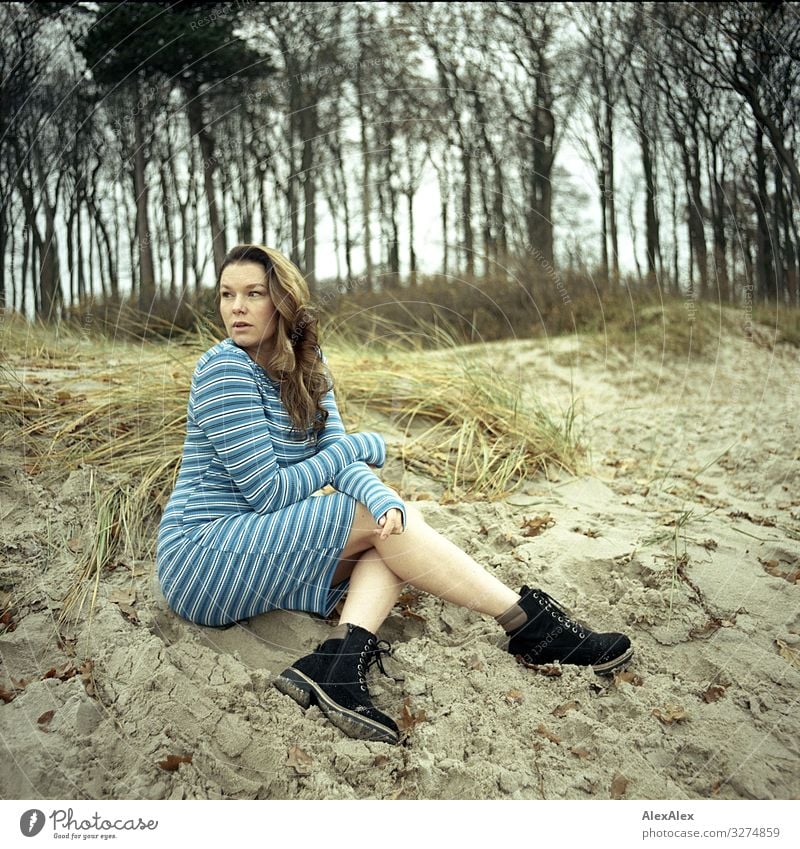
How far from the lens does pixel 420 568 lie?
2.18 m

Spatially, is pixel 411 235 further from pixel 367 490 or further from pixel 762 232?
pixel 367 490

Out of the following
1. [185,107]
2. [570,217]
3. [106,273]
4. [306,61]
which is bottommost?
[106,273]

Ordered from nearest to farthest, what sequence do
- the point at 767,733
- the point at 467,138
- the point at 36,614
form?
the point at 767,733, the point at 36,614, the point at 467,138

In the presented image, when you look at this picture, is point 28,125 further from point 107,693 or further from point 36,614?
point 107,693

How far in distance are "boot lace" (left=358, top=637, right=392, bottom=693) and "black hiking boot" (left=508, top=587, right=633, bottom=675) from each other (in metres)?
0.41

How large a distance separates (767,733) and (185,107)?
3.48 m

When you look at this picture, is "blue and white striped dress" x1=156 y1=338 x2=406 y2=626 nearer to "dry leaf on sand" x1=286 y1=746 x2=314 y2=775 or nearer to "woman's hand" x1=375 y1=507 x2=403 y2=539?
"woman's hand" x1=375 y1=507 x2=403 y2=539

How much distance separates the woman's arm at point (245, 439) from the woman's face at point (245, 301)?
12 cm

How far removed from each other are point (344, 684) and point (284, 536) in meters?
0.46

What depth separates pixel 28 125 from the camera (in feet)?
10.5

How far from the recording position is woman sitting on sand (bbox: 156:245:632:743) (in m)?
2.15

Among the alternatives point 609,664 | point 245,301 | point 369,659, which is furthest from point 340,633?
point 245,301

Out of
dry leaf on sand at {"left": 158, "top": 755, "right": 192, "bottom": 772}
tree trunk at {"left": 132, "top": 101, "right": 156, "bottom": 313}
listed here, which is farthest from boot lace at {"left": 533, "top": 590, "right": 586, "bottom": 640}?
Answer: tree trunk at {"left": 132, "top": 101, "right": 156, "bottom": 313}

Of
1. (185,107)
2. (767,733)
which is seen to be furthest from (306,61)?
(767,733)
